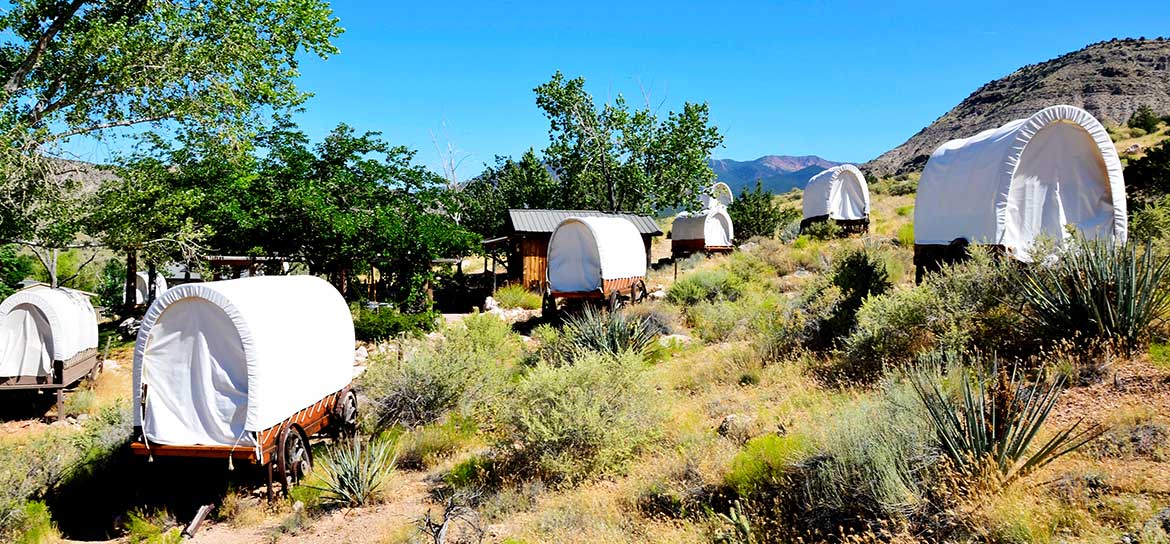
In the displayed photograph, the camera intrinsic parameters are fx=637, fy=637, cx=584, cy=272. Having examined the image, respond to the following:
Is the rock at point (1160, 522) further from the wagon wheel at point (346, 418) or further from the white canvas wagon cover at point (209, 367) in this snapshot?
the wagon wheel at point (346, 418)

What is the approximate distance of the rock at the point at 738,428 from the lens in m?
6.50

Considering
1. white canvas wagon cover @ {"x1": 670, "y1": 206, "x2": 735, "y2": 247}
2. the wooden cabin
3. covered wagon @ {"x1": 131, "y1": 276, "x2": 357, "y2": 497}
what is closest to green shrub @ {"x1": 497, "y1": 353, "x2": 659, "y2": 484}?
covered wagon @ {"x1": 131, "y1": 276, "x2": 357, "y2": 497}

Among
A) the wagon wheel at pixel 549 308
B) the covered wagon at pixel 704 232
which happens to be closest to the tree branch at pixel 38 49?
the wagon wheel at pixel 549 308

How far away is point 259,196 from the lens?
58.9 feet

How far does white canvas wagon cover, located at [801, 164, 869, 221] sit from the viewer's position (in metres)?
25.1

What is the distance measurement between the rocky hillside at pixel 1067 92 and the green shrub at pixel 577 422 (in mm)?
46414

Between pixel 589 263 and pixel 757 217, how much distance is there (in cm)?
1880

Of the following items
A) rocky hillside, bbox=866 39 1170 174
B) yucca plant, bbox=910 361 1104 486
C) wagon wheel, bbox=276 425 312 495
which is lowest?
wagon wheel, bbox=276 425 312 495

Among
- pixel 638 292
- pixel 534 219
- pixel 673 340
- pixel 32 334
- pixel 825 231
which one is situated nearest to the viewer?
pixel 673 340

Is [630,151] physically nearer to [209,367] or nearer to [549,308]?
[549,308]

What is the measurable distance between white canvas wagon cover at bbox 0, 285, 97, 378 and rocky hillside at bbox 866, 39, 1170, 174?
160 feet

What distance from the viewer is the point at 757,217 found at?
Result: 32812 mm

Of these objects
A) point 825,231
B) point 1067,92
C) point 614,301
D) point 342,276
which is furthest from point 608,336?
point 1067,92

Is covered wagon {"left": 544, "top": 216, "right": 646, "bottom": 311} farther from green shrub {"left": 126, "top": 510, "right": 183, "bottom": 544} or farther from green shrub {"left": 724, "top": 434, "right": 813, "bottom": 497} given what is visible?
green shrub {"left": 126, "top": 510, "right": 183, "bottom": 544}
